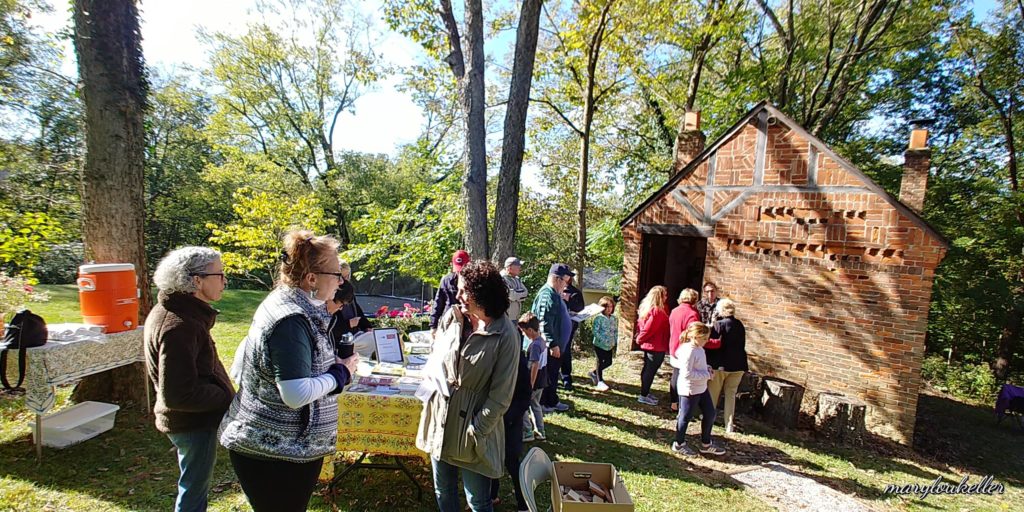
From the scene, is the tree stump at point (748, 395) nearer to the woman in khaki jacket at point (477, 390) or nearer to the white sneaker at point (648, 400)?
the white sneaker at point (648, 400)

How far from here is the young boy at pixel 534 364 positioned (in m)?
4.29

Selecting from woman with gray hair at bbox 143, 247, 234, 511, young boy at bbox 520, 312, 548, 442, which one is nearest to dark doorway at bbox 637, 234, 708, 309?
young boy at bbox 520, 312, 548, 442

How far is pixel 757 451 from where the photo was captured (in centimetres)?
551

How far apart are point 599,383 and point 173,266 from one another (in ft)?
20.6

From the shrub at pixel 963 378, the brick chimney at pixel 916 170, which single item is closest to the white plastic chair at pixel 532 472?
the brick chimney at pixel 916 170

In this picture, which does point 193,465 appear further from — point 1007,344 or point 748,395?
point 1007,344

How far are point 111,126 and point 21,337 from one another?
210 centimetres

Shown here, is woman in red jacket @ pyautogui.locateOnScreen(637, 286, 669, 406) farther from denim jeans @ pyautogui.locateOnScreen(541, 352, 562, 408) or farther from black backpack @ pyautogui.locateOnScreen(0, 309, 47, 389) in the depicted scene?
black backpack @ pyautogui.locateOnScreen(0, 309, 47, 389)

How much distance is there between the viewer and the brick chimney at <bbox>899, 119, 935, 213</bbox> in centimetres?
676

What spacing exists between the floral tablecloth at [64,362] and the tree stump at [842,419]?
852cm

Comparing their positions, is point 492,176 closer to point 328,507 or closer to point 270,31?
point 270,31

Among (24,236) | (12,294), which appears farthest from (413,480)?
(24,236)

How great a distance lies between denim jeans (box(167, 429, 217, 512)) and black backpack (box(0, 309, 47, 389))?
7.74ft

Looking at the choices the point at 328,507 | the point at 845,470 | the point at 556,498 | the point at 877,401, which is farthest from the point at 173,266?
the point at 877,401
